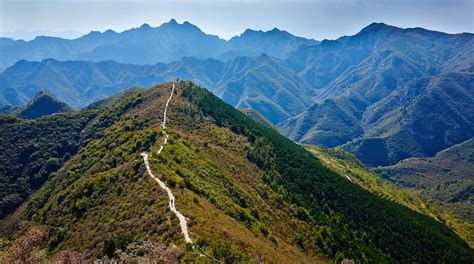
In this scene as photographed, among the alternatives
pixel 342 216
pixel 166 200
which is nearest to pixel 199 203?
pixel 166 200

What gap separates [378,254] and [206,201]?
6520cm

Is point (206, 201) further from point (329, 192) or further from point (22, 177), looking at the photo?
A: point (22, 177)

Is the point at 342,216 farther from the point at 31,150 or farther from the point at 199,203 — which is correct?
the point at 31,150

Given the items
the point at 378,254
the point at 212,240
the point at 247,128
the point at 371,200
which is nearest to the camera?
the point at 212,240

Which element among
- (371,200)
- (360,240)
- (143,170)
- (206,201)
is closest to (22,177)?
(143,170)

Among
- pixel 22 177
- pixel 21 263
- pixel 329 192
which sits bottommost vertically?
pixel 22 177

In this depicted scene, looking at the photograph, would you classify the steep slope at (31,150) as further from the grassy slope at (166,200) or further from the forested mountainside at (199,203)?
the grassy slope at (166,200)

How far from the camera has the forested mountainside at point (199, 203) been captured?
58719mm

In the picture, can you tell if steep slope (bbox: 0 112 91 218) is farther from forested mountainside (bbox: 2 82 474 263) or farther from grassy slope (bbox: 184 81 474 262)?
grassy slope (bbox: 184 81 474 262)

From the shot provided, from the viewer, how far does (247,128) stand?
17400 cm

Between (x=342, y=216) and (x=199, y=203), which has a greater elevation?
(x=199, y=203)

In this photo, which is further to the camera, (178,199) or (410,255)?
(410,255)

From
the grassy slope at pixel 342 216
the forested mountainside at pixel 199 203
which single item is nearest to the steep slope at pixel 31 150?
the forested mountainside at pixel 199 203

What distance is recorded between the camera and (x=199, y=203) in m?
74.5
